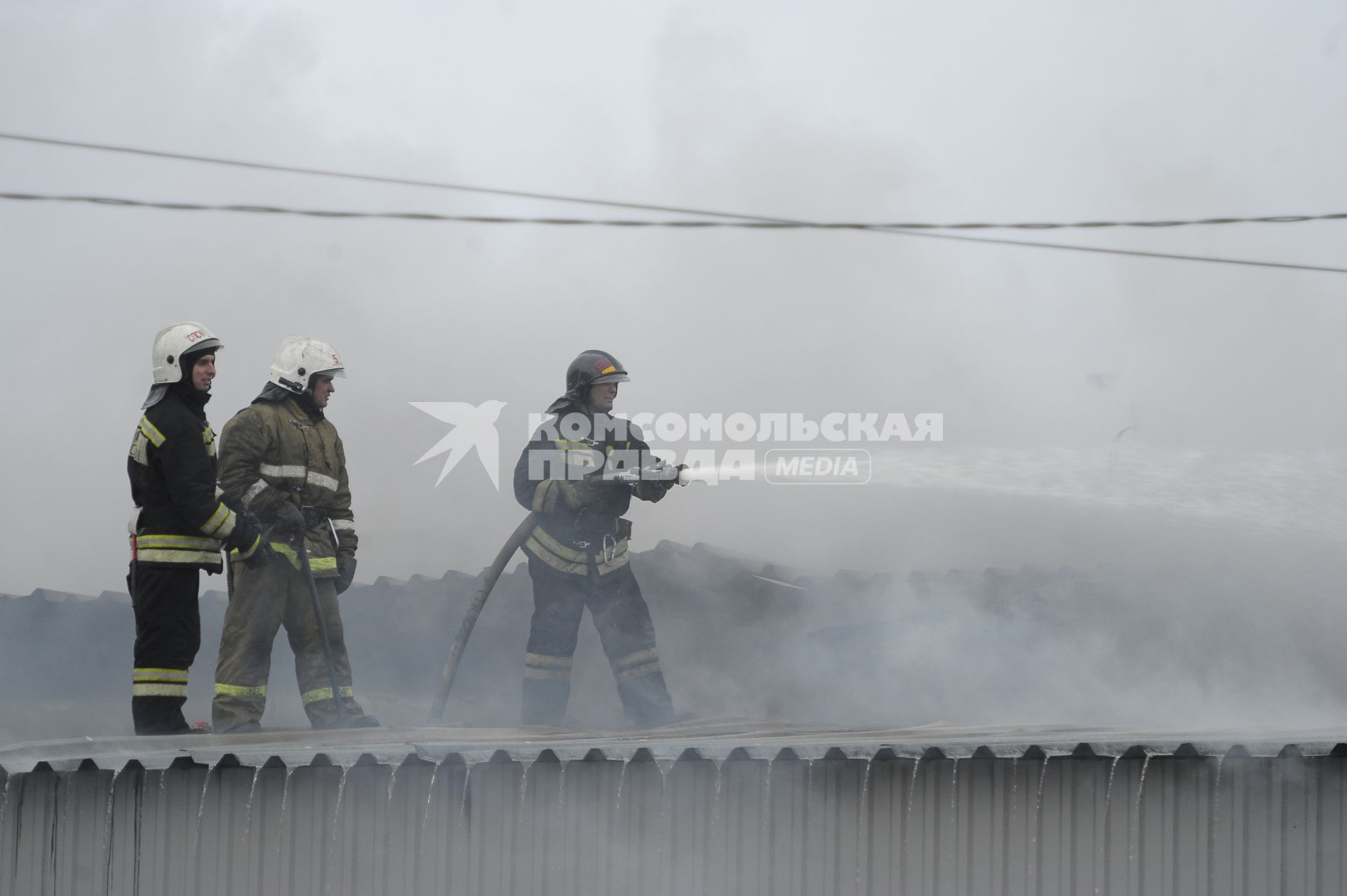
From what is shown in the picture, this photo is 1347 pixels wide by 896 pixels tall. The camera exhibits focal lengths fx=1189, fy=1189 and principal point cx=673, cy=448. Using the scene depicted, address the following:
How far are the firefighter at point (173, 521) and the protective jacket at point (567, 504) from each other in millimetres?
1591

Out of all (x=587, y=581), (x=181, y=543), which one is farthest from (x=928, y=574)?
(x=181, y=543)

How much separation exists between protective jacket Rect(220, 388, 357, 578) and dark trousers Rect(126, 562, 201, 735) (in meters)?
0.65

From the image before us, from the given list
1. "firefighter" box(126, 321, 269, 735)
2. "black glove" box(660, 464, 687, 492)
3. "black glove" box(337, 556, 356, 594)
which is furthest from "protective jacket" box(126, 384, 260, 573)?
"black glove" box(660, 464, 687, 492)

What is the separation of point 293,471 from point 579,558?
1.52 m

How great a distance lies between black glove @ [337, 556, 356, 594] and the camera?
607 centimetres

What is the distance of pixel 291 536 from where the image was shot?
5.72 metres

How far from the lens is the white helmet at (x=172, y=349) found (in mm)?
5102

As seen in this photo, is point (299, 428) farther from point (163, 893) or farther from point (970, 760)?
point (970, 760)

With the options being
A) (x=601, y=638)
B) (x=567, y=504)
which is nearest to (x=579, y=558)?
(x=567, y=504)

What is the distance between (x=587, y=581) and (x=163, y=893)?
9.04 ft

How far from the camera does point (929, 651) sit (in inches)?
355

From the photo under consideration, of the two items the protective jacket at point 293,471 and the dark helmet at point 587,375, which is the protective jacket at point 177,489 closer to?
the protective jacket at point 293,471

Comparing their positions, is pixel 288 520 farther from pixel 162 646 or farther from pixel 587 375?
pixel 587 375

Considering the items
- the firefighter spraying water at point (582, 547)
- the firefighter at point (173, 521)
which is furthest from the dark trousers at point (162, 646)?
the firefighter spraying water at point (582, 547)
